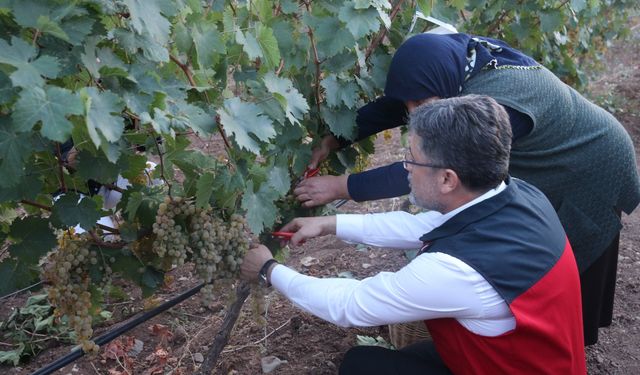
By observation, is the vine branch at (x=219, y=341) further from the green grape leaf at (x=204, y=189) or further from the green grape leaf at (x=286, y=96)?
the green grape leaf at (x=286, y=96)

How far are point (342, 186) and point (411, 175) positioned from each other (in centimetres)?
58

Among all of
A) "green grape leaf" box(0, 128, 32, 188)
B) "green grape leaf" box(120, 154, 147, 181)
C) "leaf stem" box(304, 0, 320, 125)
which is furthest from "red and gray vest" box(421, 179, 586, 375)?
"green grape leaf" box(0, 128, 32, 188)

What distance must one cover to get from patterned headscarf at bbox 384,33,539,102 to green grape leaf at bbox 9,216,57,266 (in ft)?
4.24

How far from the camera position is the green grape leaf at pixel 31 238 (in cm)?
206

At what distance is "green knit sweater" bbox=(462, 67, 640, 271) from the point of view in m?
2.49

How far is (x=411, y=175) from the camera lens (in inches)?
82.9

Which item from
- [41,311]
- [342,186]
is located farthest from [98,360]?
[342,186]

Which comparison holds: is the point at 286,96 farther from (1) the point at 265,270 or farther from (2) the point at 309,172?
(2) the point at 309,172

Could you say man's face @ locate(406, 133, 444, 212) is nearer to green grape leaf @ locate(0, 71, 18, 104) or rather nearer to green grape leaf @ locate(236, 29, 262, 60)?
green grape leaf @ locate(236, 29, 262, 60)

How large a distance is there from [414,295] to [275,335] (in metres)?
1.67

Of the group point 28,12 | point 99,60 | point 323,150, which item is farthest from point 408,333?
point 28,12

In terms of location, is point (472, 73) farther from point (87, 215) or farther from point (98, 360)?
point (98, 360)

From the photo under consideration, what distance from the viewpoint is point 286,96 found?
83.7 inches

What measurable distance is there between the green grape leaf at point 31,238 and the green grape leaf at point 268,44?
0.84 metres
